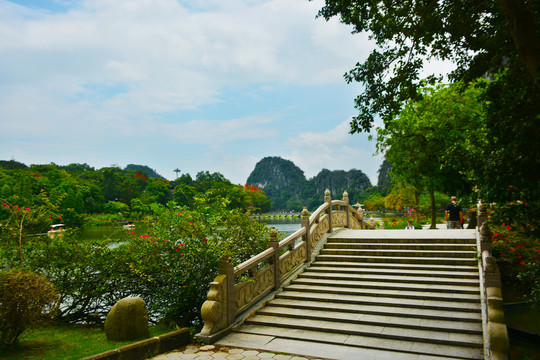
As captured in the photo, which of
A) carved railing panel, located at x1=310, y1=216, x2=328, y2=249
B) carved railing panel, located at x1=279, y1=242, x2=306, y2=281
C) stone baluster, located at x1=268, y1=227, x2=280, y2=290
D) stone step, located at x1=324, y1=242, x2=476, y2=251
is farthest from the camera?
carved railing panel, located at x1=310, y1=216, x2=328, y2=249

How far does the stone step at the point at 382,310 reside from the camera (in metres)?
6.55

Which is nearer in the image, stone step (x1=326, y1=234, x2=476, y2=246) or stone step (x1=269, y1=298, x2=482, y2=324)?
stone step (x1=269, y1=298, x2=482, y2=324)

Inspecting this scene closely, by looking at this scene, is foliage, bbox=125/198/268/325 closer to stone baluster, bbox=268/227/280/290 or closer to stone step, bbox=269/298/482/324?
stone baluster, bbox=268/227/280/290

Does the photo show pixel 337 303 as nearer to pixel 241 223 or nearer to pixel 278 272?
pixel 278 272

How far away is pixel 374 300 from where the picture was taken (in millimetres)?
7512

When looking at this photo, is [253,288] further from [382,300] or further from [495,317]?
[495,317]

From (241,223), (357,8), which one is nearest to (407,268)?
(241,223)

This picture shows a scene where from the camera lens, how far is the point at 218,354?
19.5ft

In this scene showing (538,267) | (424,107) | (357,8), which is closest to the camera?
(538,267)

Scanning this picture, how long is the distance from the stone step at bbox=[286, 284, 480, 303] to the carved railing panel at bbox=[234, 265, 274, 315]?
23.0 inches

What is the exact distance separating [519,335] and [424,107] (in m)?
11.2

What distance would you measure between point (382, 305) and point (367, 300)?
31 centimetres

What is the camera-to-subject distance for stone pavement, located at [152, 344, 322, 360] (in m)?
5.76

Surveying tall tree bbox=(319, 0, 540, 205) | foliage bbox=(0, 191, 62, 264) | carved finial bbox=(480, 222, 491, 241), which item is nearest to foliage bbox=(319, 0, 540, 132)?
tall tree bbox=(319, 0, 540, 205)
